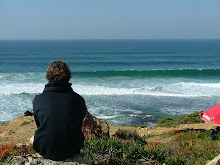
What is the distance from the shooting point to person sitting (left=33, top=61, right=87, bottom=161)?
319cm

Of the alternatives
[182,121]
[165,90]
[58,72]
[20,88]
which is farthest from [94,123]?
[20,88]

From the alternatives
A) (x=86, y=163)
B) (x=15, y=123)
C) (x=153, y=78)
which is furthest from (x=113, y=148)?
(x=153, y=78)

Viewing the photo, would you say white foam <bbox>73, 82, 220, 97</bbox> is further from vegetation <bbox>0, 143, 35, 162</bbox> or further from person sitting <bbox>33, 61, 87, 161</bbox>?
person sitting <bbox>33, 61, 87, 161</bbox>

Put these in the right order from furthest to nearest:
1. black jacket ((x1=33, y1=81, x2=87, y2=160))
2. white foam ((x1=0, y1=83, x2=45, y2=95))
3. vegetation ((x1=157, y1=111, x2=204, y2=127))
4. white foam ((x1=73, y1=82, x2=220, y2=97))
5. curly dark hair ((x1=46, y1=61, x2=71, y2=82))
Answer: white foam ((x1=0, y1=83, x2=45, y2=95))
white foam ((x1=73, y1=82, x2=220, y2=97))
vegetation ((x1=157, y1=111, x2=204, y2=127))
curly dark hair ((x1=46, y1=61, x2=71, y2=82))
black jacket ((x1=33, y1=81, x2=87, y2=160))

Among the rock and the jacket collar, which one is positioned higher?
the jacket collar

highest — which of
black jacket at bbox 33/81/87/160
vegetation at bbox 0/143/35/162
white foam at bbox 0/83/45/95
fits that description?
black jacket at bbox 33/81/87/160

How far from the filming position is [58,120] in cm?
318

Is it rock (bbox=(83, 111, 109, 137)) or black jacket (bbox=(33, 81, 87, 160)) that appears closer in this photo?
black jacket (bbox=(33, 81, 87, 160))

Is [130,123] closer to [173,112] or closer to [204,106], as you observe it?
[173,112]

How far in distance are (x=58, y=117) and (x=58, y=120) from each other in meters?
0.03

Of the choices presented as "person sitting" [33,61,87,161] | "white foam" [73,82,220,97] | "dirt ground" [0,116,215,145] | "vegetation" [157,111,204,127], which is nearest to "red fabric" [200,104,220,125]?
"dirt ground" [0,116,215,145]

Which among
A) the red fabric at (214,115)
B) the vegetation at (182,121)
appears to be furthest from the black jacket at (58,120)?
the vegetation at (182,121)

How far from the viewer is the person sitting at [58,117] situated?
10.5 feet

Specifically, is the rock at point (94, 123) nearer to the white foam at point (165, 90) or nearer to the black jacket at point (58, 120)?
the black jacket at point (58, 120)
